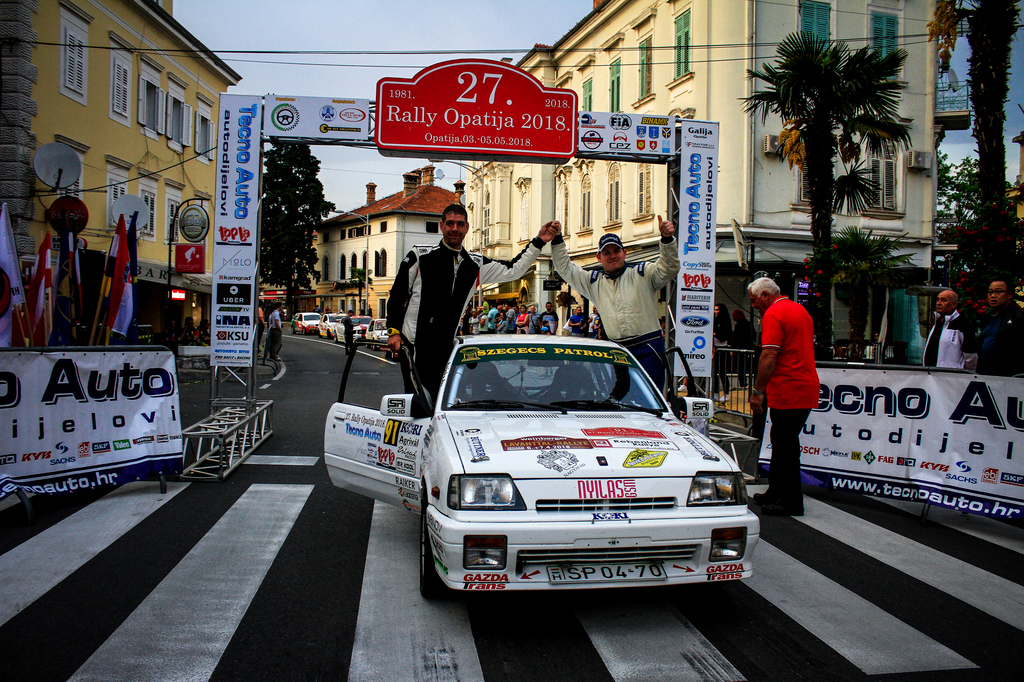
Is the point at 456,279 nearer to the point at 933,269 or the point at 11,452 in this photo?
the point at 11,452

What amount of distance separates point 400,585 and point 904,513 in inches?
Result: 181

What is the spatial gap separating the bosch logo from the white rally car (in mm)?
4639

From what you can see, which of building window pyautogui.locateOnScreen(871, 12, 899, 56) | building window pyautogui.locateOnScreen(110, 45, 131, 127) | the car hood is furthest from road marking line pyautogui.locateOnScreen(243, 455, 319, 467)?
building window pyautogui.locateOnScreen(871, 12, 899, 56)

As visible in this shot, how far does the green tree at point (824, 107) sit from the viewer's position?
1437 cm

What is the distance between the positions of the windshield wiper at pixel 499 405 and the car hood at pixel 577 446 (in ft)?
0.38

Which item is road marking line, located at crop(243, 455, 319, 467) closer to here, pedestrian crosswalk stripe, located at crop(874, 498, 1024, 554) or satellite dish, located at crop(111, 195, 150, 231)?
pedestrian crosswalk stripe, located at crop(874, 498, 1024, 554)

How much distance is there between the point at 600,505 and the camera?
356 cm

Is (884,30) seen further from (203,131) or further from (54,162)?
(203,131)

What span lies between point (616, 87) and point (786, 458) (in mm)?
24811

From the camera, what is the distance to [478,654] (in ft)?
11.1

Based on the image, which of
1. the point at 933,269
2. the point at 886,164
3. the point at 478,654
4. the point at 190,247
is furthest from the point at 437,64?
the point at 933,269

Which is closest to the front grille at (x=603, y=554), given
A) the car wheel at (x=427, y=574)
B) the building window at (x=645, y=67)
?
the car wheel at (x=427, y=574)

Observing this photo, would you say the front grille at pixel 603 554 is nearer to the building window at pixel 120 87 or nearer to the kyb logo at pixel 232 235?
the kyb logo at pixel 232 235

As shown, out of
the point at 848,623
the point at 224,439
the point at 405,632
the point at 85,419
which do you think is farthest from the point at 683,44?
the point at 405,632
